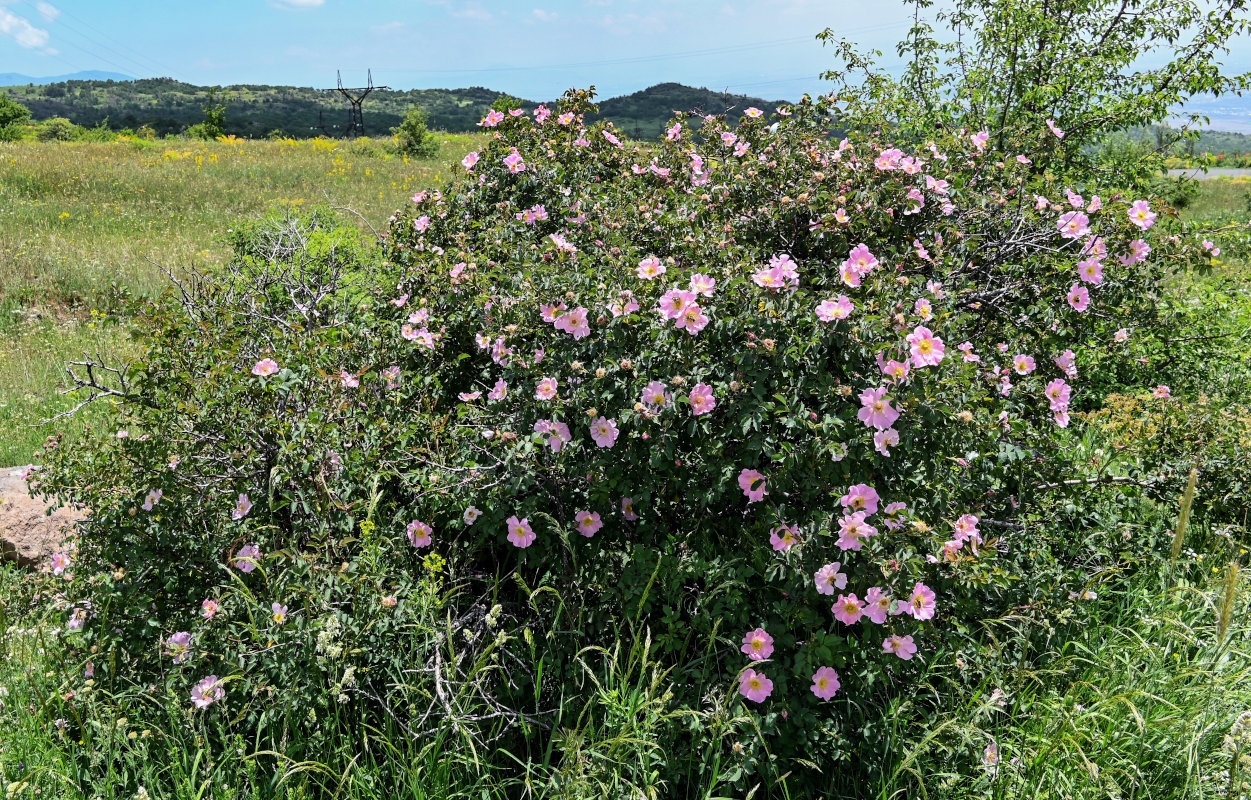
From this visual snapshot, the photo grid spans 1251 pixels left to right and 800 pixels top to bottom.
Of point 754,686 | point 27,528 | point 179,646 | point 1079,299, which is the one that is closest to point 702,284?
point 754,686

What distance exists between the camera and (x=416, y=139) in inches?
894

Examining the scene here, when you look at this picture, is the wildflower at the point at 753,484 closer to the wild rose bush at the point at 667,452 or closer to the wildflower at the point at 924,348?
the wild rose bush at the point at 667,452

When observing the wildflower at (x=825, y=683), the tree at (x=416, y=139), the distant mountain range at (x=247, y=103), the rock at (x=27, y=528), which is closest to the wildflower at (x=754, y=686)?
the wildflower at (x=825, y=683)

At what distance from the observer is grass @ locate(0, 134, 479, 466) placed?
5572mm

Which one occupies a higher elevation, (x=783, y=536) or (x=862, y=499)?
(x=862, y=499)

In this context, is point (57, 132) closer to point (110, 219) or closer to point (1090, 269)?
point (110, 219)

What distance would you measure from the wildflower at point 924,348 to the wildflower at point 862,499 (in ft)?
1.19

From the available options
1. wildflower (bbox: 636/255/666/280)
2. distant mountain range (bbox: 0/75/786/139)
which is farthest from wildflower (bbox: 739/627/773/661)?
distant mountain range (bbox: 0/75/786/139)

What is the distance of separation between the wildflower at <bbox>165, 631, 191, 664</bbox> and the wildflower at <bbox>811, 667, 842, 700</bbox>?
181 cm

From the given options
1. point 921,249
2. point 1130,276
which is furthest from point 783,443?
point 1130,276

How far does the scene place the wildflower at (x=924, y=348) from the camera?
1953mm

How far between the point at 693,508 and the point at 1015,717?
1174mm

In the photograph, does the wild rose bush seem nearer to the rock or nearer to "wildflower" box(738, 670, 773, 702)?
"wildflower" box(738, 670, 773, 702)

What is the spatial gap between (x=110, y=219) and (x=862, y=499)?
492 inches
